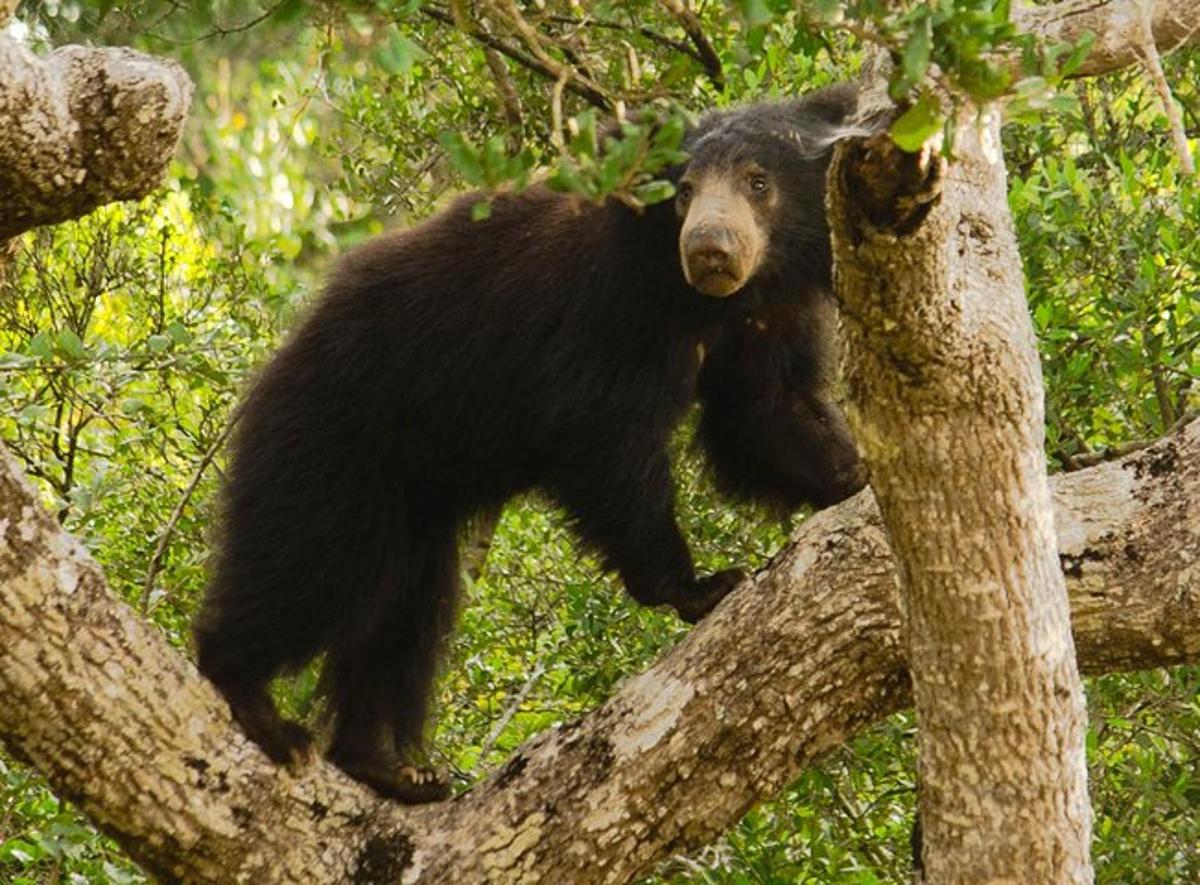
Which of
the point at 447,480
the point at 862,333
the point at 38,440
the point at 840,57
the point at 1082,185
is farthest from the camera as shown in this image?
the point at 38,440

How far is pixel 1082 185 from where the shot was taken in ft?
14.2

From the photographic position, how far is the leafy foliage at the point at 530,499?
436 centimetres

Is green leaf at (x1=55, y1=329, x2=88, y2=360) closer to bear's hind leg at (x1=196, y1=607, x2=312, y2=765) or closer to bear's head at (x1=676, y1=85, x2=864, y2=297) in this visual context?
bear's hind leg at (x1=196, y1=607, x2=312, y2=765)

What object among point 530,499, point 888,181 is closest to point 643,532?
point 530,499

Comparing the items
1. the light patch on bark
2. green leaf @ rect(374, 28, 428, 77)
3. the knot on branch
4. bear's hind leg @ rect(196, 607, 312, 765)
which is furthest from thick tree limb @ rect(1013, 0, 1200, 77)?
bear's hind leg @ rect(196, 607, 312, 765)

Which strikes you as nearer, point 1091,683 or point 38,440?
point 1091,683

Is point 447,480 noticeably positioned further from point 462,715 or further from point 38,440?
point 38,440

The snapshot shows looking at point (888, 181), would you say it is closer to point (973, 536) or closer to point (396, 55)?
point (396, 55)

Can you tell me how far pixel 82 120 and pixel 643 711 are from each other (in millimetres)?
1517

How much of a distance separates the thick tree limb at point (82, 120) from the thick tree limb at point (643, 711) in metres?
0.52

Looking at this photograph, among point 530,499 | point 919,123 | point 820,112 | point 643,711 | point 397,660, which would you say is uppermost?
point 919,123

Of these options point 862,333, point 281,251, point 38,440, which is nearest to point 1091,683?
point 862,333

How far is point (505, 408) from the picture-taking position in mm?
5105

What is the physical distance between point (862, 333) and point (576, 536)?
7.58 feet
